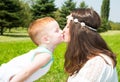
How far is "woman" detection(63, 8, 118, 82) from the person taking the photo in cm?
322

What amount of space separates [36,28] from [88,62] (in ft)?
2.37

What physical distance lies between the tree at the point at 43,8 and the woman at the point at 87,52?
131 ft

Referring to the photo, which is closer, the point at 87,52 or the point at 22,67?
the point at 87,52

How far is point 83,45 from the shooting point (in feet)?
11.0

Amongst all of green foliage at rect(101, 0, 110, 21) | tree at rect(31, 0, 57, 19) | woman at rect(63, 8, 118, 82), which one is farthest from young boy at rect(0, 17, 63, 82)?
green foliage at rect(101, 0, 110, 21)

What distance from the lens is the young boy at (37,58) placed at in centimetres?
355

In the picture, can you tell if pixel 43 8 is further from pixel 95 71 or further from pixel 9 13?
pixel 95 71

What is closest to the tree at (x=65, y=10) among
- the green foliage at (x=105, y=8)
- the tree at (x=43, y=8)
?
the tree at (x=43, y=8)

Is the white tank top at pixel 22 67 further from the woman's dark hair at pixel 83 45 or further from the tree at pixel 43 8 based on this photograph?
the tree at pixel 43 8

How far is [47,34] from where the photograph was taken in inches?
148

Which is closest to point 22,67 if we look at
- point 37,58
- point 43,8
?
point 37,58

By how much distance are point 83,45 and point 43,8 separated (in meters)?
40.3

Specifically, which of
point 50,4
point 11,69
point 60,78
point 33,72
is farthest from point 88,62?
point 50,4

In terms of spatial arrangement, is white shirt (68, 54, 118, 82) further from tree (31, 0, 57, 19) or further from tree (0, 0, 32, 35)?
tree (31, 0, 57, 19)
